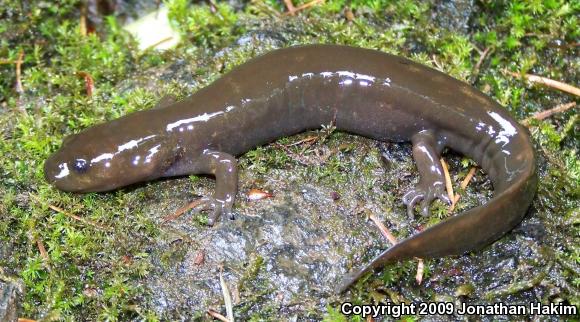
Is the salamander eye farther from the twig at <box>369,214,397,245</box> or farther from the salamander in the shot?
the twig at <box>369,214,397,245</box>

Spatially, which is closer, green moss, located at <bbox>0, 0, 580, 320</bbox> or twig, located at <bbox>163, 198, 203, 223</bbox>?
green moss, located at <bbox>0, 0, 580, 320</bbox>

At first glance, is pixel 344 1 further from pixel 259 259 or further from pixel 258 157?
pixel 259 259

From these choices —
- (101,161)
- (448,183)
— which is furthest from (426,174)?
(101,161)

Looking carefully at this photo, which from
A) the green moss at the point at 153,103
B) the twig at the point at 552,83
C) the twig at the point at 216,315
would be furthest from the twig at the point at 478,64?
the twig at the point at 216,315

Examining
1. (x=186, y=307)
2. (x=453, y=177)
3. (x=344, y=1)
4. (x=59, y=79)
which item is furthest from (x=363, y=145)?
(x=59, y=79)

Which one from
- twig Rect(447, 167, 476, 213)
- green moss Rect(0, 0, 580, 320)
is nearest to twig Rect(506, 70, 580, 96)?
green moss Rect(0, 0, 580, 320)

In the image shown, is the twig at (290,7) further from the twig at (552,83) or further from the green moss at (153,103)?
the twig at (552,83)

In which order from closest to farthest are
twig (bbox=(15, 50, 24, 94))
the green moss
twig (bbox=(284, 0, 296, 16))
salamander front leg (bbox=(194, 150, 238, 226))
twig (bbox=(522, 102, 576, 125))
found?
the green moss
salamander front leg (bbox=(194, 150, 238, 226))
twig (bbox=(522, 102, 576, 125))
twig (bbox=(15, 50, 24, 94))
twig (bbox=(284, 0, 296, 16))

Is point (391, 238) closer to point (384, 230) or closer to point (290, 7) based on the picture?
point (384, 230)
